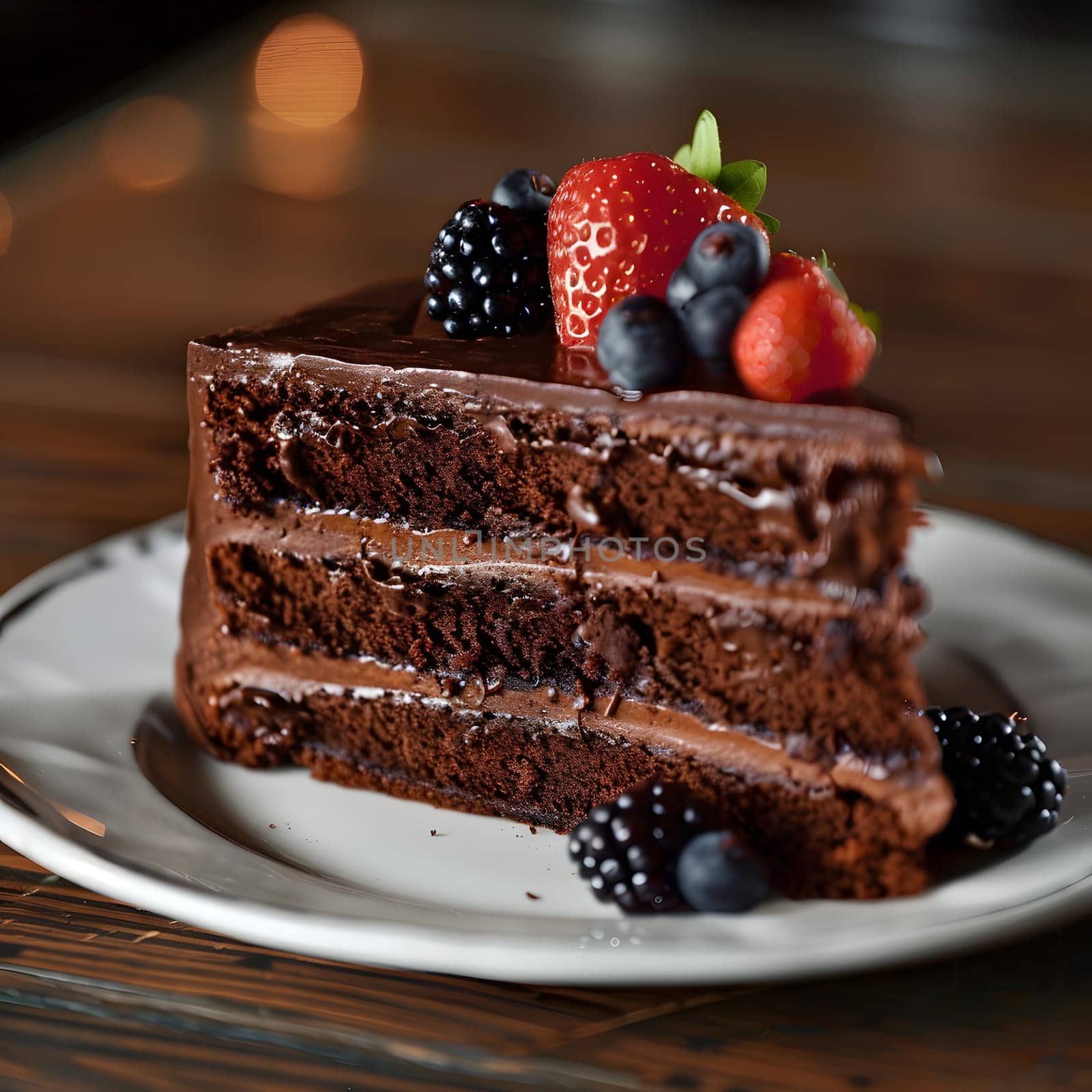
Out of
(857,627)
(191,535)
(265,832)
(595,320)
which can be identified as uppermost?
(595,320)

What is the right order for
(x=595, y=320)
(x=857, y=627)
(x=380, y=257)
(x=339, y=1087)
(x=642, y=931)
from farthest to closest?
(x=380, y=257), (x=595, y=320), (x=857, y=627), (x=642, y=931), (x=339, y=1087)

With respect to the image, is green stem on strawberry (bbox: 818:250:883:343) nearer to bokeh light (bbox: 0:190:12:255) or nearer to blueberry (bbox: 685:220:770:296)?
blueberry (bbox: 685:220:770:296)

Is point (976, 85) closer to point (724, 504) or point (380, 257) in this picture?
point (380, 257)

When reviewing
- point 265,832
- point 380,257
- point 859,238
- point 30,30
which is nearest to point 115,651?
point 265,832

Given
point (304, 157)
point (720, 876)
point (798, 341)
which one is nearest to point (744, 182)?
point (798, 341)

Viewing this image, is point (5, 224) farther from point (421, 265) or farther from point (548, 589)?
point (548, 589)
